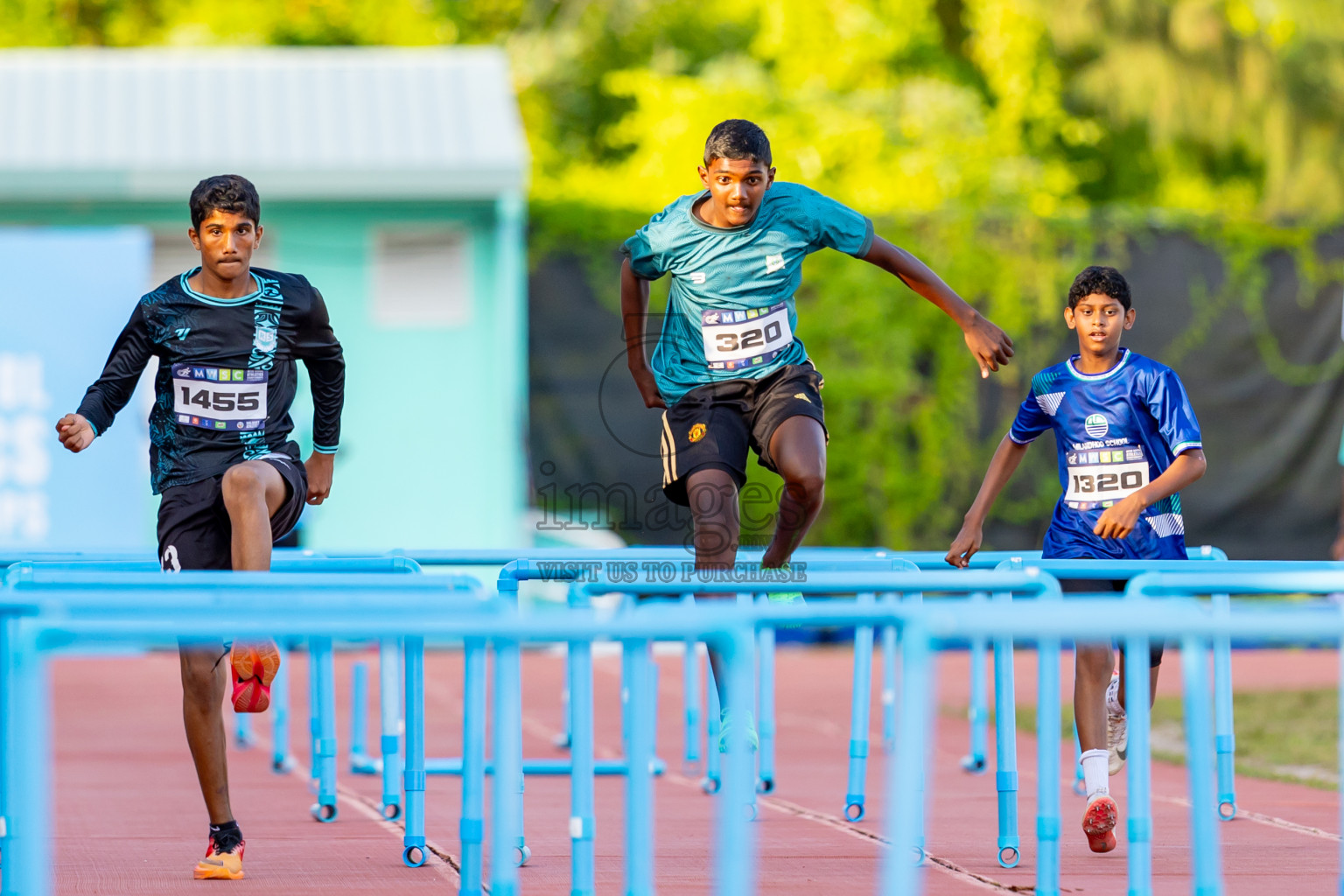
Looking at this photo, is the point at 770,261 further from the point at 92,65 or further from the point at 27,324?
the point at 92,65

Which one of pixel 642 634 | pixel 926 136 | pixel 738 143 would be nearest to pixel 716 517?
pixel 738 143

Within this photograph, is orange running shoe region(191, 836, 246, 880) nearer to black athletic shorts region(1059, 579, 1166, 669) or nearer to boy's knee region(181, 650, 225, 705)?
boy's knee region(181, 650, 225, 705)

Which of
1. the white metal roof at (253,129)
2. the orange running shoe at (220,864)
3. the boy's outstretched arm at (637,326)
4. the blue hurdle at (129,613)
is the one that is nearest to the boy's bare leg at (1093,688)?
the boy's outstretched arm at (637,326)

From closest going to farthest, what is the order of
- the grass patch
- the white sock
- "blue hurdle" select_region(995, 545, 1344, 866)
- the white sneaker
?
"blue hurdle" select_region(995, 545, 1344, 866) < the white sock < the white sneaker < the grass patch

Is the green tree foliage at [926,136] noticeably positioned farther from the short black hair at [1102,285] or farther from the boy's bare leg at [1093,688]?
the boy's bare leg at [1093,688]

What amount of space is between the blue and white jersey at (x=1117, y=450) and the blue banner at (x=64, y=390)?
7.66 meters

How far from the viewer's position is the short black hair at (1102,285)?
560cm

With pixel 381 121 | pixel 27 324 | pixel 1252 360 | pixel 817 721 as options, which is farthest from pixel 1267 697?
pixel 27 324

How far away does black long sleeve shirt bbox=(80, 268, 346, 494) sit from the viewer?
482 cm

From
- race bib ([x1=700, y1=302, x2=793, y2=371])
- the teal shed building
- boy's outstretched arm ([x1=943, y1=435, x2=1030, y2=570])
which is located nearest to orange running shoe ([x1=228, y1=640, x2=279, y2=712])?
race bib ([x1=700, y1=302, x2=793, y2=371])

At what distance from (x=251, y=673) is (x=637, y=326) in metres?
1.91

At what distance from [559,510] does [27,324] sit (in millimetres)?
4094

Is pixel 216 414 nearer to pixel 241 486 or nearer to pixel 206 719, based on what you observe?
pixel 241 486

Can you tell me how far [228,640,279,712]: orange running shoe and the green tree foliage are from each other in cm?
841
